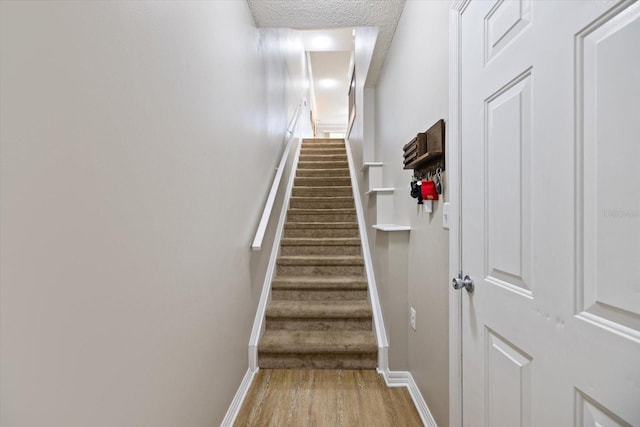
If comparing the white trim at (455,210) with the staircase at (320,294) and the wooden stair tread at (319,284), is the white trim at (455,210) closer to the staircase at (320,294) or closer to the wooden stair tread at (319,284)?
the staircase at (320,294)

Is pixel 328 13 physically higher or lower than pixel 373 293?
higher

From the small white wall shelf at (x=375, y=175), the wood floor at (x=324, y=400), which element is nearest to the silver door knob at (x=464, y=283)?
the wood floor at (x=324, y=400)

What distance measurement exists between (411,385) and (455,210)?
1.26 metres

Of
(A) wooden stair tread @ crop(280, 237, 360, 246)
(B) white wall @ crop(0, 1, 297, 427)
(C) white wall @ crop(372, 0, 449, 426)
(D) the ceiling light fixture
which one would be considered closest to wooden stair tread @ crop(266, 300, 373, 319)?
(C) white wall @ crop(372, 0, 449, 426)

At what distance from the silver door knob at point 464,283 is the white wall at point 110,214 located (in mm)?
1024

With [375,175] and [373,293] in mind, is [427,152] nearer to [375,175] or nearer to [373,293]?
[375,175]

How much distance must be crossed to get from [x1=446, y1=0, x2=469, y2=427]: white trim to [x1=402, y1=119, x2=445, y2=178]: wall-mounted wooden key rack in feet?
0.28

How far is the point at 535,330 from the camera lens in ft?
2.63

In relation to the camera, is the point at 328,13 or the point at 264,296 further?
the point at 264,296

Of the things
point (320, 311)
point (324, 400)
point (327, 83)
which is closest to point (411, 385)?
point (324, 400)

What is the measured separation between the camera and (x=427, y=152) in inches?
58.1

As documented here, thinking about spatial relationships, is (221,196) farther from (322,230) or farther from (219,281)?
(322,230)

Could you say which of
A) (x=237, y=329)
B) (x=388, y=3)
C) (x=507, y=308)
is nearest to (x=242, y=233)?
(x=237, y=329)

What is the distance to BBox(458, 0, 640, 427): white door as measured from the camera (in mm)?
573
